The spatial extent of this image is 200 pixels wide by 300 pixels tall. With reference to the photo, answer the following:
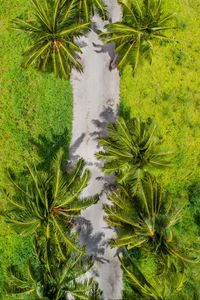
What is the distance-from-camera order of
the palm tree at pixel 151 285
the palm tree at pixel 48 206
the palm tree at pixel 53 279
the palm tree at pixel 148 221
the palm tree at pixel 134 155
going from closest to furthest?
the palm tree at pixel 48 206, the palm tree at pixel 148 221, the palm tree at pixel 53 279, the palm tree at pixel 151 285, the palm tree at pixel 134 155

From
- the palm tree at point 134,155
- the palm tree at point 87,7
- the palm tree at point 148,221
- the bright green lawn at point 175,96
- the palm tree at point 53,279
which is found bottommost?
the palm tree at point 53,279

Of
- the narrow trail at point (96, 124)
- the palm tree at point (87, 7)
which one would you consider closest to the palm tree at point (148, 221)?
the narrow trail at point (96, 124)

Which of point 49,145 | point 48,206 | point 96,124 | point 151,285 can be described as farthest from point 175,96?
point 151,285

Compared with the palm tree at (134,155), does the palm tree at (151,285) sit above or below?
below

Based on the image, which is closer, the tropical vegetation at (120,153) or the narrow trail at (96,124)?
the tropical vegetation at (120,153)

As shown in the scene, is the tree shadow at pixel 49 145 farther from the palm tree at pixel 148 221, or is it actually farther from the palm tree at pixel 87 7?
the palm tree at pixel 87 7

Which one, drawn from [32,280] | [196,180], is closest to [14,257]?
[32,280]

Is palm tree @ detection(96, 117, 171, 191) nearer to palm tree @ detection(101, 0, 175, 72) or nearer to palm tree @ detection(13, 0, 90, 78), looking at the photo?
palm tree @ detection(101, 0, 175, 72)

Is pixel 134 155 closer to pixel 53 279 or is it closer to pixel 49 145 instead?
pixel 49 145
